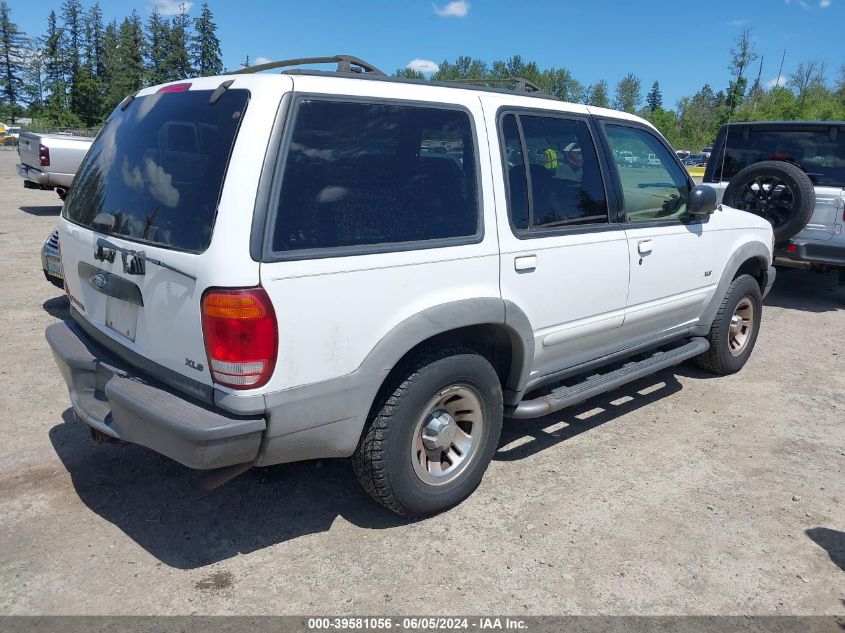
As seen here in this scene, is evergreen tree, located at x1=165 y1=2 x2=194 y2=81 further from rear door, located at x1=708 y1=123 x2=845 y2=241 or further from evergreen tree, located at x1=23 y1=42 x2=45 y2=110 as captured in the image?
rear door, located at x1=708 y1=123 x2=845 y2=241

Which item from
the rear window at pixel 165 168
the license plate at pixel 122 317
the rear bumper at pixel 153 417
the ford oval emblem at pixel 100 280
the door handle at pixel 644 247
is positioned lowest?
the rear bumper at pixel 153 417

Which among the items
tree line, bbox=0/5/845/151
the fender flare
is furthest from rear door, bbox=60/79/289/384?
tree line, bbox=0/5/845/151

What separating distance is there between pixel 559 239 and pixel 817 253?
5.14m

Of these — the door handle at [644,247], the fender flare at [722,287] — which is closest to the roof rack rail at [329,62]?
the door handle at [644,247]

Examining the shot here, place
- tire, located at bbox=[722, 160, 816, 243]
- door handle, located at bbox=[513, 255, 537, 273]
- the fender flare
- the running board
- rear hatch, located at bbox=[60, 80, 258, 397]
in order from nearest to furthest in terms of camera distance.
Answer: rear hatch, located at bbox=[60, 80, 258, 397] → door handle, located at bbox=[513, 255, 537, 273] → the running board → the fender flare → tire, located at bbox=[722, 160, 816, 243]

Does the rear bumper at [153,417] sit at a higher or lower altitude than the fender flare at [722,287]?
lower

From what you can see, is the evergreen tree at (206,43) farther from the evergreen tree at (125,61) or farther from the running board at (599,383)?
the running board at (599,383)

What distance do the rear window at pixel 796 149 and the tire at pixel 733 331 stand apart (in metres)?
2.87

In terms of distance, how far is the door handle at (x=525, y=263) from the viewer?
3408 millimetres

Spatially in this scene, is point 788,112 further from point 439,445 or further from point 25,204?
point 439,445

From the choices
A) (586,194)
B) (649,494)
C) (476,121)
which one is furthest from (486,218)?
(649,494)

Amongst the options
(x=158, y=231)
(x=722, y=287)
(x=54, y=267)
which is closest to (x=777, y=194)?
(x=722, y=287)

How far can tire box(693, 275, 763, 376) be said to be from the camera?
5.23 m

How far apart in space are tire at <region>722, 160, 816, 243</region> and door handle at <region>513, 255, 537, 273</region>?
485 centimetres
